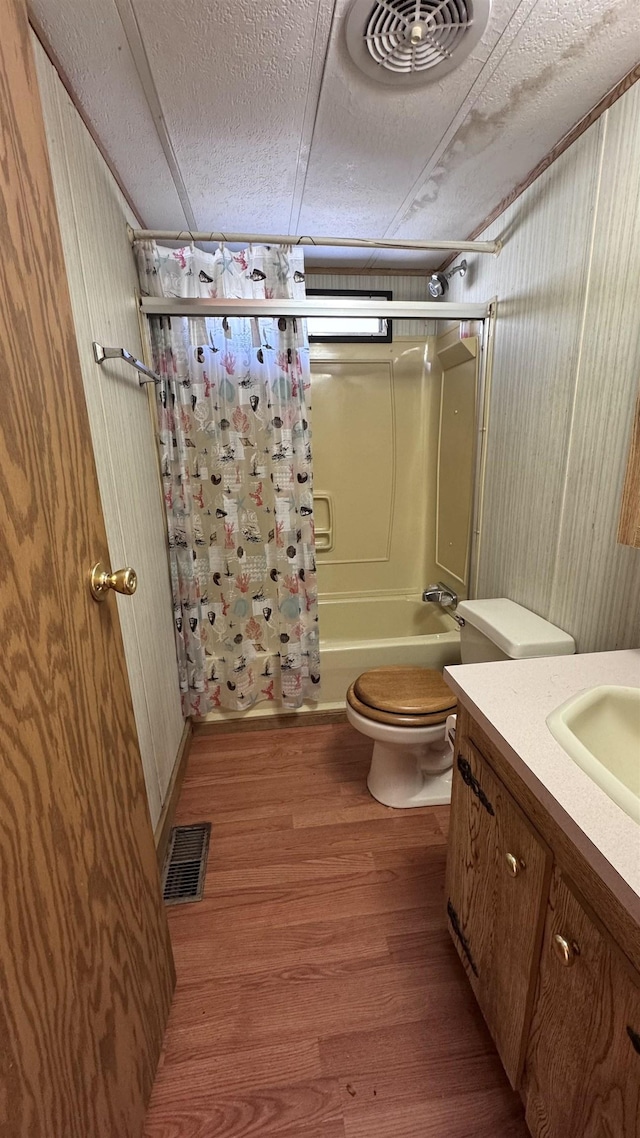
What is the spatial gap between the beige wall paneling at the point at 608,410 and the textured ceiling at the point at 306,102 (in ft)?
0.75

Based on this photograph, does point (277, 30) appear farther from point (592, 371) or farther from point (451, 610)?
point (451, 610)

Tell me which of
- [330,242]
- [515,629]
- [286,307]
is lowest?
[515,629]

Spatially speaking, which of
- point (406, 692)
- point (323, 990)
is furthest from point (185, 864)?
point (406, 692)

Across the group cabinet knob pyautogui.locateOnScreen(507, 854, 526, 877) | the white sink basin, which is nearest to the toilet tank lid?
the white sink basin

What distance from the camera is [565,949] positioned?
0.69 metres

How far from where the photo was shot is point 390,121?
1.24 metres

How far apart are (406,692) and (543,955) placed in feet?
3.07

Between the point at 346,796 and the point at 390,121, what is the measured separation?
2.21m

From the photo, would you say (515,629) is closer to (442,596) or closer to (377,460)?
(442,596)

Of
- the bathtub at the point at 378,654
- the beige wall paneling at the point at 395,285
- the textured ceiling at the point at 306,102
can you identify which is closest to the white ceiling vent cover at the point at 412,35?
the textured ceiling at the point at 306,102

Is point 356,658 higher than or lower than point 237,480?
lower

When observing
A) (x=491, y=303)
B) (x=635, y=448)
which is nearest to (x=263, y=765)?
(x=635, y=448)

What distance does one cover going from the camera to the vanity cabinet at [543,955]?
0.59 meters

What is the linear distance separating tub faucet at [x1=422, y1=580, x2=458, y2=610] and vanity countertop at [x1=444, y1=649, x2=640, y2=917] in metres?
1.27
